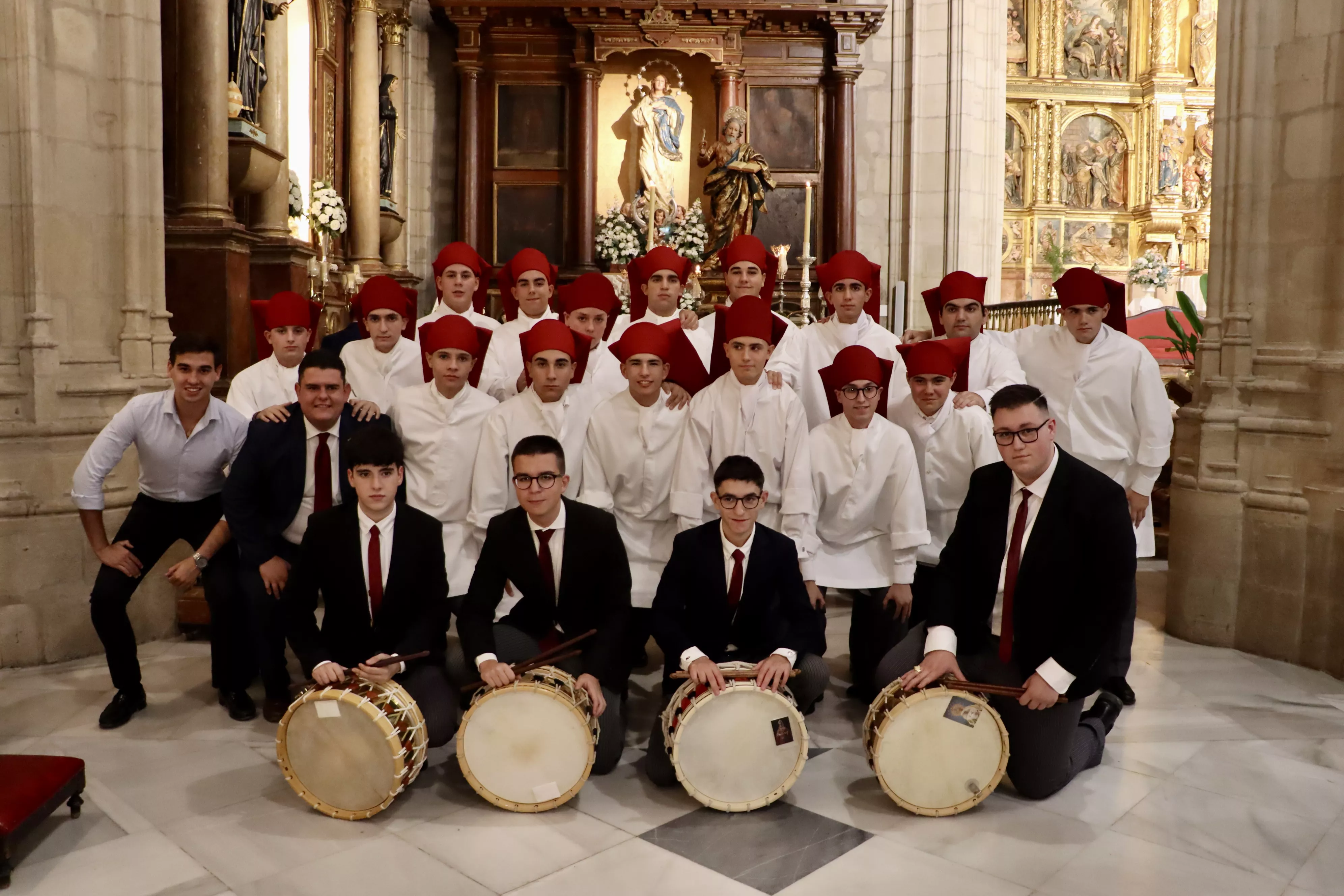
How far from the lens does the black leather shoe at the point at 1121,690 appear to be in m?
4.88

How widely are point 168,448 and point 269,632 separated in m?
0.97

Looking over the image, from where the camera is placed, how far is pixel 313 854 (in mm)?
3525

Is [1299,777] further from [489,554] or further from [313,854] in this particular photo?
[313,854]

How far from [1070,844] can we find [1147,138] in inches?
688

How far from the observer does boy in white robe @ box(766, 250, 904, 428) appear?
5.82m

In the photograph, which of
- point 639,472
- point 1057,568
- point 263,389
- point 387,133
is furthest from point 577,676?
point 387,133

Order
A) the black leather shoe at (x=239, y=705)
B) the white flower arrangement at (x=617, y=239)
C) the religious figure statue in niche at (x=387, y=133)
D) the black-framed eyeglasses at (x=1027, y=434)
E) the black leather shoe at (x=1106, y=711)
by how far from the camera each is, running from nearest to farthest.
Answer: the black-framed eyeglasses at (x=1027, y=434), the black leather shoe at (x=1106, y=711), the black leather shoe at (x=239, y=705), the religious figure statue in niche at (x=387, y=133), the white flower arrangement at (x=617, y=239)

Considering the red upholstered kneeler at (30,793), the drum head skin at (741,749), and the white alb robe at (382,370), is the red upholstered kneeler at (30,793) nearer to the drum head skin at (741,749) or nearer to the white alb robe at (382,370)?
the drum head skin at (741,749)

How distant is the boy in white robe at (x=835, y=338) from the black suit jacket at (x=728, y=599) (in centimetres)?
164

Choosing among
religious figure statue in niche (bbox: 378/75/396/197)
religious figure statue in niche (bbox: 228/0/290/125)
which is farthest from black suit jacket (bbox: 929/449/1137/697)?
religious figure statue in niche (bbox: 378/75/396/197)

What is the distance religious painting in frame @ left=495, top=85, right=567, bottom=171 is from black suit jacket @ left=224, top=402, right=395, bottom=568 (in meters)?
8.95

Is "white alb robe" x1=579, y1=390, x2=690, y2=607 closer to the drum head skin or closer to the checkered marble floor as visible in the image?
the checkered marble floor

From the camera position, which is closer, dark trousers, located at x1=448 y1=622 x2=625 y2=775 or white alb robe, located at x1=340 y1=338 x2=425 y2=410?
dark trousers, located at x1=448 y1=622 x2=625 y2=775

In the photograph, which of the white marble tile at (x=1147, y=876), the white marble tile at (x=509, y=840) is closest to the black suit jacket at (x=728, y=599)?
the white marble tile at (x=509, y=840)
